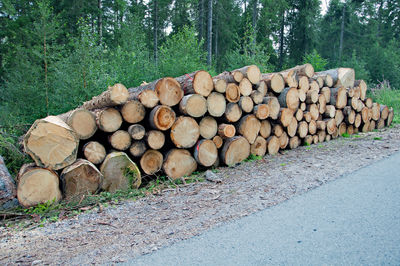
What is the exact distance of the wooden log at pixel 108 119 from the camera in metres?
3.75

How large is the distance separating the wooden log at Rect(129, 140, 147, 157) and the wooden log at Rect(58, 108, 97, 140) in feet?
1.91

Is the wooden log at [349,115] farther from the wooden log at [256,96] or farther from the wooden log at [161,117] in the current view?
the wooden log at [161,117]

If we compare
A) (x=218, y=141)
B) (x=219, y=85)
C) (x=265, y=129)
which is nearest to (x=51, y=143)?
(x=218, y=141)

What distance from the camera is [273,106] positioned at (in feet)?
18.0

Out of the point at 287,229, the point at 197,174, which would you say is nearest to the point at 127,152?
the point at 197,174

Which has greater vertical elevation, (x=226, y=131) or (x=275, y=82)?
Result: (x=275, y=82)

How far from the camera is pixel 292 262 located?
1926 millimetres

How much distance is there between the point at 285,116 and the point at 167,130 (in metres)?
2.66

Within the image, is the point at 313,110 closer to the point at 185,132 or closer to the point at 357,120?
the point at 357,120

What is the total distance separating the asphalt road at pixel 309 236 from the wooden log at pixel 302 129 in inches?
117

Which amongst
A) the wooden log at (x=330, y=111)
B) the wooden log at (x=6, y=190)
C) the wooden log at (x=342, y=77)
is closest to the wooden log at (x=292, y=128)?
the wooden log at (x=330, y=111)

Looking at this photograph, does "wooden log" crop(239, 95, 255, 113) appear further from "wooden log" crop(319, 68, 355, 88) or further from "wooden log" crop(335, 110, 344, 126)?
"wooden log" crop(319, 68, 355, 88)

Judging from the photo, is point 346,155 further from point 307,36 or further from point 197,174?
point 307,36

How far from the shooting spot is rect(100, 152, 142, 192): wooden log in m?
3.67
